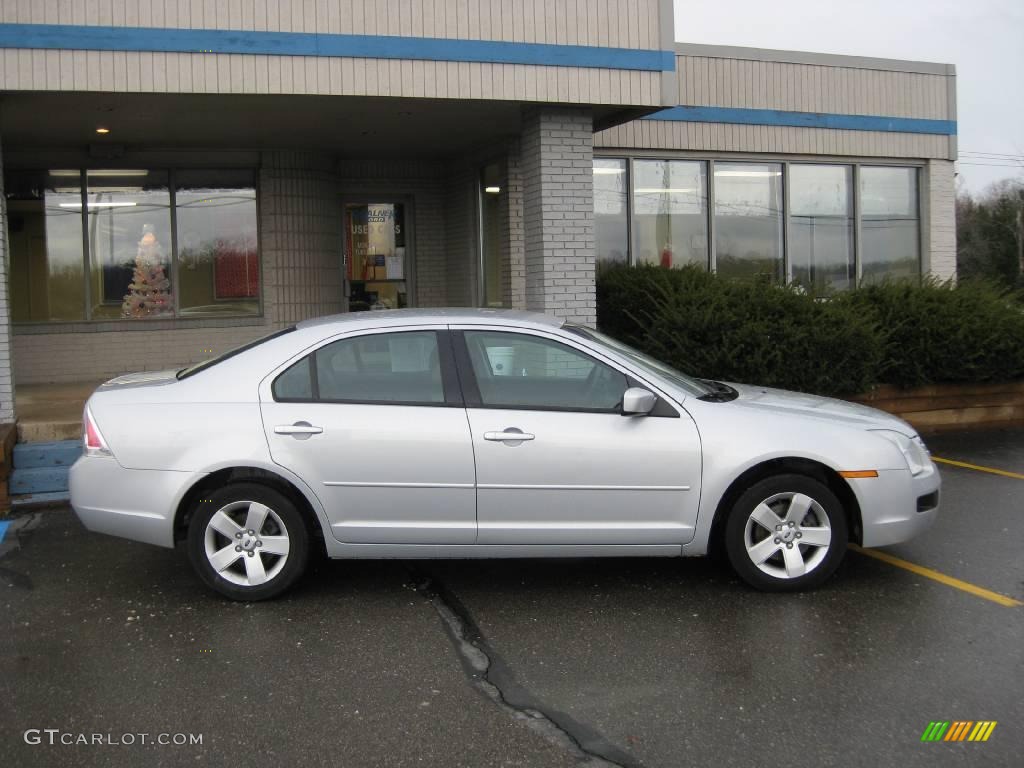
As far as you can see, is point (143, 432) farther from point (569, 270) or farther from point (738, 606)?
point (569, 270)

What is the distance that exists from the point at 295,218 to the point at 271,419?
7803mm

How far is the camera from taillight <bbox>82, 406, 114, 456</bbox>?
5.68m

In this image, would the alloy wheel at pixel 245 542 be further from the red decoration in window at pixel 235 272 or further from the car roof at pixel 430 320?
the red decoration in window at pixel 235 272

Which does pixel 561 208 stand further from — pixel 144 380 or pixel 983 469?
pixel 144 380

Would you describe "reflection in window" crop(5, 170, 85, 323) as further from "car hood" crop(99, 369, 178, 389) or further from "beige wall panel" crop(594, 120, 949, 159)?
"car hood" crop(99, 369, 178, 389)

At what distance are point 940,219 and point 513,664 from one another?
13.7m

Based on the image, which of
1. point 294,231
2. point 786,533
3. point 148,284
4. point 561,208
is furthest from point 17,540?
point 294,231

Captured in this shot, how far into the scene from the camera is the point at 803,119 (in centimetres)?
1494

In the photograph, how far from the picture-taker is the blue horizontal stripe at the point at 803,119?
14.3 meters

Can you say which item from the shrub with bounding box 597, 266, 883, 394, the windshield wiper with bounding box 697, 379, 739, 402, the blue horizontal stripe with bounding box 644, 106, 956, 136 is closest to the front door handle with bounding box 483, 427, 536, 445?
the windshield wiper with bounding box 697, 379, 739, 402

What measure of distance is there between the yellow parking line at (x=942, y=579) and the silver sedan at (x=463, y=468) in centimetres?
49

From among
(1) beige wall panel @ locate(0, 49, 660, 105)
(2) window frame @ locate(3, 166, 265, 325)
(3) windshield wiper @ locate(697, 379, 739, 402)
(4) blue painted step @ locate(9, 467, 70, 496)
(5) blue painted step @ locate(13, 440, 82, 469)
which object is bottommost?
(4) blue painted step @ locate(9, 467, 70, 496)

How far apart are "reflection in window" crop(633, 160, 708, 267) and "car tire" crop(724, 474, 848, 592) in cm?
888

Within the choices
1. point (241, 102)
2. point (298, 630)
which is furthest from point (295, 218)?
point (298, 630)
